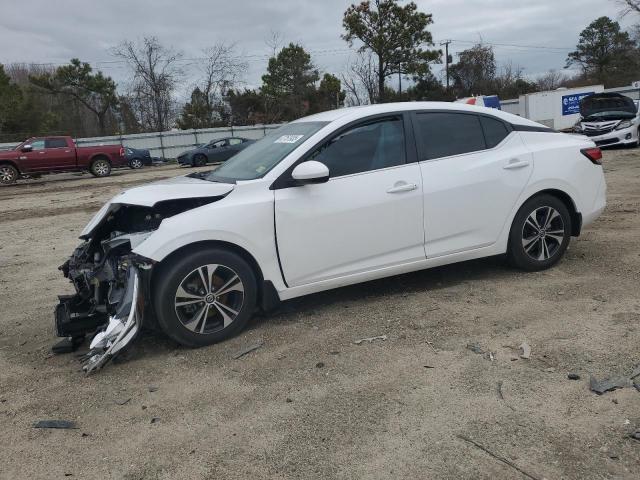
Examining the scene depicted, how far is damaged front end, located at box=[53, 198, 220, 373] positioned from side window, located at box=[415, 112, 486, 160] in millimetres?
1929

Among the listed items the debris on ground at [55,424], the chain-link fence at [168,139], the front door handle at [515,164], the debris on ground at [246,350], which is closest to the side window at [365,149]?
the front door handle at [515,164]

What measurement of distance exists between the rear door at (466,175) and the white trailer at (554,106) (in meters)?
28.2

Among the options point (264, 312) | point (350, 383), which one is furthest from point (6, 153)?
point (350, 383)

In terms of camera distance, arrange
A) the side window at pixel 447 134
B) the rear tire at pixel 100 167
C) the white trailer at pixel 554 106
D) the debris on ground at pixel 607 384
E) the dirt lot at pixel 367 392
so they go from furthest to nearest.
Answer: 1. the white trailer at pixel 554 106
2. the rear tire at pixel 100 167
3. the side window at pixel 447 134
4. the debris on ground at pixel 607 384
5. the dirt lot at pixel 367 392

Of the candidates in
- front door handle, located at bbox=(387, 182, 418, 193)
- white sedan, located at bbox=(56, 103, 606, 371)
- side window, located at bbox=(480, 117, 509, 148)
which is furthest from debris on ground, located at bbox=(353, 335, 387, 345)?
side window, located at bbox=(480, 117, 509, 148)

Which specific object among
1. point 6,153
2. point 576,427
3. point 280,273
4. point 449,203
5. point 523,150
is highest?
point 6,153

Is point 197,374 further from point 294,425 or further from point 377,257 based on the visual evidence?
point 377,257

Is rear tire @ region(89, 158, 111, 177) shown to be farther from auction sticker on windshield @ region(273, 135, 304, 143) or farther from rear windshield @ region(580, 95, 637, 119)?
auction sticker on windshield @ region(273, 135, 304, 143)

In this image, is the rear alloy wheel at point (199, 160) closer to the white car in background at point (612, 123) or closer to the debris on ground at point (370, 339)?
the white car in background at point (612, 123)

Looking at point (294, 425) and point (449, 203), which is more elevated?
point (449, 203)

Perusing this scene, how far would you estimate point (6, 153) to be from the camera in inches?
844

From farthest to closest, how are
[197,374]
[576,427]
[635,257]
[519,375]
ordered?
[635,257] → [197,374] → [519,375] → [576,427]

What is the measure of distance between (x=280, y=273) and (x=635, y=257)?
379cm

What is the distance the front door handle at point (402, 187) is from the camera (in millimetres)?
4391
